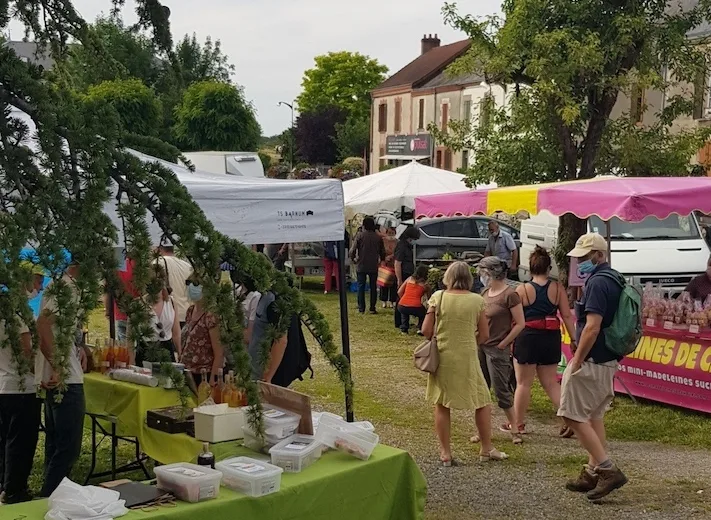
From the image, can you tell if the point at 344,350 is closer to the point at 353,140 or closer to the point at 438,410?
the point at 438,410

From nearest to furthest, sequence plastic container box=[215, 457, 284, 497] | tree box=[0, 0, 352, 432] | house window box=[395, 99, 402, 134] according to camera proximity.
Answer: tree box=[0, 0, 352, 432] < plastic container box=[215, 457, 284, 497] < house window box=[395, 99, 402, 134]

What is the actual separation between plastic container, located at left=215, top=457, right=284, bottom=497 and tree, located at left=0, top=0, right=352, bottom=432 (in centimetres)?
84

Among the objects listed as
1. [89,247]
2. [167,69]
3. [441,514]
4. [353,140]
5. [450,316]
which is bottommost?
[441,514]

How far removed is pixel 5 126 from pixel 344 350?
6044 mm

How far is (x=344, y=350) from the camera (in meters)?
9.12

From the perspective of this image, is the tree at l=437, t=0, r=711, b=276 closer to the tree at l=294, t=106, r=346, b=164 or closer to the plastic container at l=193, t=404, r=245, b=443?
the plastic container at l=193, t=404, r=245, b=443

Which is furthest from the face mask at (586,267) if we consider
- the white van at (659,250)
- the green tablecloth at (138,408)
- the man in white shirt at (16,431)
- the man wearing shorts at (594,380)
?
the white van at (659,250)

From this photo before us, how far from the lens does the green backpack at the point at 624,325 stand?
648 cm

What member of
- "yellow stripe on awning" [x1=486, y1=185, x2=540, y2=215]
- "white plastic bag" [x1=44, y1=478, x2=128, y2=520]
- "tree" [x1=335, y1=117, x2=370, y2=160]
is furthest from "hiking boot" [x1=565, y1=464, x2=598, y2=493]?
"tree" [x1=335, y1=117, x2=370, y2=160]

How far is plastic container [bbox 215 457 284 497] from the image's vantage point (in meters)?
4.27

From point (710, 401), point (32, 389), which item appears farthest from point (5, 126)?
point (710, 401)

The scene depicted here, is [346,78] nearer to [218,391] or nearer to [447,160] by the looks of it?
[447,160]

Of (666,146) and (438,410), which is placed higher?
(666,146)

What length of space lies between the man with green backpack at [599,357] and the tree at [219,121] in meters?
41.6
